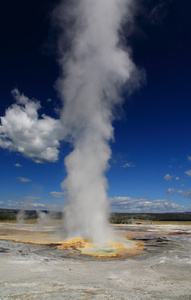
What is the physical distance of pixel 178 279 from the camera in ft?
31.5

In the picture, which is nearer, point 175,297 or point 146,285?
point 175,297

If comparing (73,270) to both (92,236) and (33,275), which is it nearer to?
(33,275)

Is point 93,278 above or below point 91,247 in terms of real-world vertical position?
below

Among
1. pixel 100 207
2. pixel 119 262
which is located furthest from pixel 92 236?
pixel 119 262

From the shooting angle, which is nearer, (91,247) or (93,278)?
(93,278)

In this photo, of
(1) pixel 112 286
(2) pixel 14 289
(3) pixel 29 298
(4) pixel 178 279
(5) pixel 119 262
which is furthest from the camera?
(5) pixel 119 262

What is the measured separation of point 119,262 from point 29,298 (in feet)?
23.7

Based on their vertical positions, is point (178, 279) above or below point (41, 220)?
below

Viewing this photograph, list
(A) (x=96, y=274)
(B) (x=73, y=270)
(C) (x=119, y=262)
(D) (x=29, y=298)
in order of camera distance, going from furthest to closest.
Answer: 1. (C) (x=119, y=262)
2. (B) (x=73, y=270)
3. (A) (x=96, y=274)
4. (D) (x=29, y=298)

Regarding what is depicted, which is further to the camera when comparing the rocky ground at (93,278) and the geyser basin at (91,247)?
the geyser basin at (91,247)

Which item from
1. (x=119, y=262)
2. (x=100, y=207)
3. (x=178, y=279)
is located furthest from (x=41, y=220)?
(x=178, y=279)

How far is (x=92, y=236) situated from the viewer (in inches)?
934

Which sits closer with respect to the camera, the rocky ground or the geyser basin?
the rocky ground

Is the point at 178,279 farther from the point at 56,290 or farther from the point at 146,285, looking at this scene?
the point at 56,290
